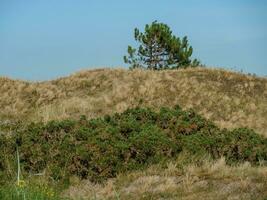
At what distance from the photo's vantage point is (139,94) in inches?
1176

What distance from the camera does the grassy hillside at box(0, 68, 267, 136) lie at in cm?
2827

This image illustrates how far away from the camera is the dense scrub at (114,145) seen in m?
11.9

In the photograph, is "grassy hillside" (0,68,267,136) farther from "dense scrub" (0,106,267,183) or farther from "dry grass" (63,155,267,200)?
"dry grass" (63,155,267,200)

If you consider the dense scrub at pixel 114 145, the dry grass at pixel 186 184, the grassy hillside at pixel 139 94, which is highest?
the grassy hillside at pixel 139 94

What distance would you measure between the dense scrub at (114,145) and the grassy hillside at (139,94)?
12.5 metres

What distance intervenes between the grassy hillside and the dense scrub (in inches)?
494

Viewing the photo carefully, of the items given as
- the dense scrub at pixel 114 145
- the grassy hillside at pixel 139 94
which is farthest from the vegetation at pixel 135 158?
the grassy hillside at pixel 139 94

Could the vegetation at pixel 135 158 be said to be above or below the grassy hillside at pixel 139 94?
below

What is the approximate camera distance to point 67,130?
1351 cm

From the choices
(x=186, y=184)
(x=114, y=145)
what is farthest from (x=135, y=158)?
(x=186, y=184)

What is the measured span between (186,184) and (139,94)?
775 inches

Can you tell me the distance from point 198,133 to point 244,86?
60.0 feet

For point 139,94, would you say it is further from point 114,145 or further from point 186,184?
point 186,184

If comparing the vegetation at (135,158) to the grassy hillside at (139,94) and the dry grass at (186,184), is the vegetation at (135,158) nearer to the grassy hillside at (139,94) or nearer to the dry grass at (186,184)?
the dry grass at (186,184)
